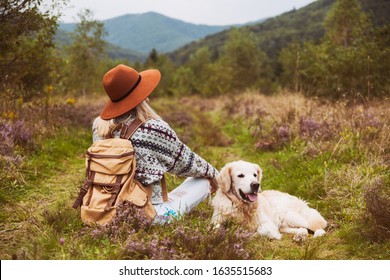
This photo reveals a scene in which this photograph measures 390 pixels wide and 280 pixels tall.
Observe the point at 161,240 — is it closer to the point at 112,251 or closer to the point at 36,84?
the point at 112,251

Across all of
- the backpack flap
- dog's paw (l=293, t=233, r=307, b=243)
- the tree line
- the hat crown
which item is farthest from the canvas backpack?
the tree line

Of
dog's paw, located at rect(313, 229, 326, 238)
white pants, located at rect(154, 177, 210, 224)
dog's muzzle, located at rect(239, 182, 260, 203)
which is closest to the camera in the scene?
white pants, located at rect(154, 177, 210, 224)

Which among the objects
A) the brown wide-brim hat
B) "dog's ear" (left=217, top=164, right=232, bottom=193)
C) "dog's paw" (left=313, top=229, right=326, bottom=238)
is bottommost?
"dog's paw" (left=313, top=229, right=326, bottom=238)

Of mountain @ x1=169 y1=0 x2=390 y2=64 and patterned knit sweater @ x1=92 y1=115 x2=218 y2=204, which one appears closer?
patterned knit sweater @ x1=92 y1=115 x2=218 y2=204

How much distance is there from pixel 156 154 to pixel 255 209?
141 centimetres

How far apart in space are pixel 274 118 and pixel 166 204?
258 inches

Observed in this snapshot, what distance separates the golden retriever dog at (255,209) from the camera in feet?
14.9

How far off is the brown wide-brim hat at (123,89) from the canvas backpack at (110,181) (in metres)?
0.23

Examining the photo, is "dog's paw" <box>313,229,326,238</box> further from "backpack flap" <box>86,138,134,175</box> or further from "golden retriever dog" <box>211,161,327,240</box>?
"backpack flap" <box>86,138,134,175</box>

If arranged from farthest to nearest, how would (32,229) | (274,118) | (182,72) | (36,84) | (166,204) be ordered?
(182,72)
(36,84)
(274,118)
(166,204)
(32,229)

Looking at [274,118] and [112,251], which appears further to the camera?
[274,118]

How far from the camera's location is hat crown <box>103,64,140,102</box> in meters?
3.97
